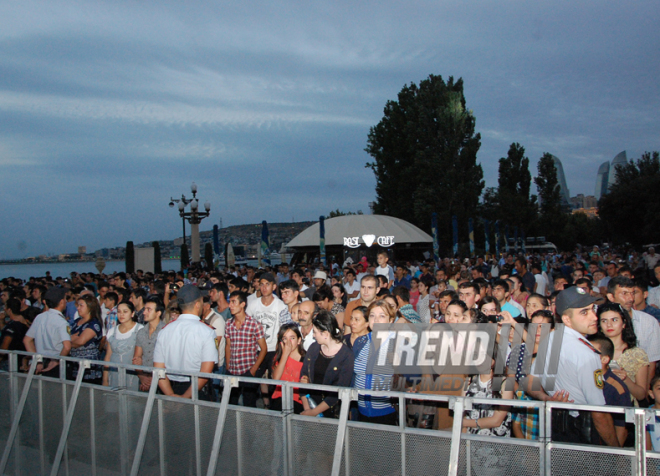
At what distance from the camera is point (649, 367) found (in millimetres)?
4398

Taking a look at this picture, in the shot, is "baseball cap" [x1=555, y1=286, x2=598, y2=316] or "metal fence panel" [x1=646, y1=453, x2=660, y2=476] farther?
"baseball cap" [x1=555, y1=286, x2=598, y2=316]

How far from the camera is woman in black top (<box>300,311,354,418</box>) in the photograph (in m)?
4.22

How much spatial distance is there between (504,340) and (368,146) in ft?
142

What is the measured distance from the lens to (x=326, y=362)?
4.38 meters

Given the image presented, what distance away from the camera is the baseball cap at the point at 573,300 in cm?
370

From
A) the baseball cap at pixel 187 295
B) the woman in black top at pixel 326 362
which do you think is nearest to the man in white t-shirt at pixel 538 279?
the woman in black top at pixel 326 362

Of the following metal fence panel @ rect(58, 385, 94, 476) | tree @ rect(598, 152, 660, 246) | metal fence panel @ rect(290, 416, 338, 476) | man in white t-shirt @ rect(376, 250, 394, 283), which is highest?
tree @ rect(598, 152, 660, 246)

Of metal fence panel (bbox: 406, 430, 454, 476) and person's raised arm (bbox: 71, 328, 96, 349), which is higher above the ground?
person's raised arm (bbox: 71, 328, 96, 349)

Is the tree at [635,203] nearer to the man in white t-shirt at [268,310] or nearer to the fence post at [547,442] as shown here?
the man in white t-shirt at [268,310]

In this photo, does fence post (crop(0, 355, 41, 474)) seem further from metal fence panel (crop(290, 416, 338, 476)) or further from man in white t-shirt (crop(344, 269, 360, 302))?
Result: man in white t-shirt (crop(344, 269, 360, 302))

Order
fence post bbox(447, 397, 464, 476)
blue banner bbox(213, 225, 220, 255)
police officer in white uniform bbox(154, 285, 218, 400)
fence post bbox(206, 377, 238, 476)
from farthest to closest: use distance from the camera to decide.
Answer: blue banner bbox(213, 225, 220, 255) → police officer in white uniform bbox(154, 285, 218, 400) → fence post bbox(206, 377, 238, 476) → fence post bbox(447, 397, 464, 476)

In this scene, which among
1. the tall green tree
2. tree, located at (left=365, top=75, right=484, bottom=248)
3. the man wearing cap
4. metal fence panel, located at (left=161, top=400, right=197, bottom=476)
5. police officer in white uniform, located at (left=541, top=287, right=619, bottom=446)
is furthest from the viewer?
the tall green tree

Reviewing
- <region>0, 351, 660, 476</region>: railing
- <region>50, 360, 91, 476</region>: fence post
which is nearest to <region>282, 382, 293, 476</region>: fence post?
<region>0, 351, 660, 476</region>: railing

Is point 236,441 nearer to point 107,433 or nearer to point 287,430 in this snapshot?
point 287,430
